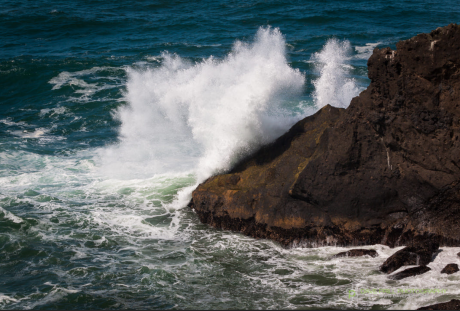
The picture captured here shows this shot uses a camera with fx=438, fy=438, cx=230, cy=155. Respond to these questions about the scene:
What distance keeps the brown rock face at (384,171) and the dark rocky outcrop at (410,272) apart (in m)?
0.78

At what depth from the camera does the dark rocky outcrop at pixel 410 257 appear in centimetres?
660

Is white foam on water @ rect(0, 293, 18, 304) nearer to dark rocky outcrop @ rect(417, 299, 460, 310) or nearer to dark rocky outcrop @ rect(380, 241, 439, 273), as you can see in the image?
dark rocky outcrop @ rect(380, 241, 439, 273)

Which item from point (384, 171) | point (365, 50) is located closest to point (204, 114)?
point (384, 171)

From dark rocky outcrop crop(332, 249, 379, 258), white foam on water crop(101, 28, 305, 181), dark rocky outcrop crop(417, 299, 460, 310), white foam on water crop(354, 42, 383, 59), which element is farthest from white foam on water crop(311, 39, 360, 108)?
dark rocky outcrop crop(417, 299, 460, 310)

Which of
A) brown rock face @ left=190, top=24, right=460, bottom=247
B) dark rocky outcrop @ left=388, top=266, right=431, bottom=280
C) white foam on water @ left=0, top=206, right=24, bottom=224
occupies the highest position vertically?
brown rock face @ left=190, top=24, right=460, bottom=247

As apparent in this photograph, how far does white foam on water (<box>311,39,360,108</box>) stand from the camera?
622 inches

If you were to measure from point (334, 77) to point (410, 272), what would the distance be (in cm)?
1354

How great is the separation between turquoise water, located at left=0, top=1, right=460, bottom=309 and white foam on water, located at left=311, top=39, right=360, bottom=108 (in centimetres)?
11

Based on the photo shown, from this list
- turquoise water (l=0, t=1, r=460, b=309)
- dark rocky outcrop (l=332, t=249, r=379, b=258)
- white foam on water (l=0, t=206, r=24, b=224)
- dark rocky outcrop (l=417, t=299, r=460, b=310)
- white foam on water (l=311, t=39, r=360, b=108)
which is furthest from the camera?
white foam on water (l=311, t=39, r=360, b=108)

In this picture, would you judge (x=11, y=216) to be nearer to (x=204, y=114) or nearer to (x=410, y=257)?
(x=204, y=114)

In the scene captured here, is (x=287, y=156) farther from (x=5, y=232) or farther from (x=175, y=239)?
(x=5, y=232)

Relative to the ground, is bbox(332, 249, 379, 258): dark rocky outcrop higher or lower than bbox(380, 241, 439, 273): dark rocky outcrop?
lower

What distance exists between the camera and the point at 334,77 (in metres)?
18.8

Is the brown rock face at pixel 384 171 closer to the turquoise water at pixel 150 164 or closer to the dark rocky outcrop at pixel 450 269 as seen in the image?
the turquoise water at pixel 150 164
